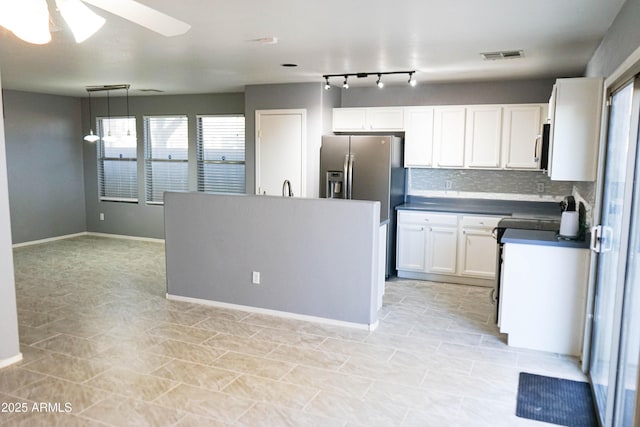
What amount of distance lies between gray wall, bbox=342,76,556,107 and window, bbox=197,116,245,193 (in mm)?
1978

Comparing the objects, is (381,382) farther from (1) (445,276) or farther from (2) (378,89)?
(2) (378,89)

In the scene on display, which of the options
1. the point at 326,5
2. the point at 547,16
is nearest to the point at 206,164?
the point at 326,5

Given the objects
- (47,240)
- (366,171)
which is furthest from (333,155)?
(47,240)

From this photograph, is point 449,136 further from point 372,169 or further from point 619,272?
point 619,272

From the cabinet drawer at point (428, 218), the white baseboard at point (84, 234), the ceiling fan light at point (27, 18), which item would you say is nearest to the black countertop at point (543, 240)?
the cabinet drawer at point (428, 218)

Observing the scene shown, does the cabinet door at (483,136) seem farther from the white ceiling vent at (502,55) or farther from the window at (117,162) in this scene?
the window at (117,162)

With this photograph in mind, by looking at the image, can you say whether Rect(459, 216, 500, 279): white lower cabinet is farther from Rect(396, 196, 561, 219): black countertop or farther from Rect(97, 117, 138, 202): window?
Rect(97, 117, 138, 202): window

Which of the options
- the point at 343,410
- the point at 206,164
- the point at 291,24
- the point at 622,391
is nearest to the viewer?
the point at 622,391

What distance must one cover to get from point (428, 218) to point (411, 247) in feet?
1.36

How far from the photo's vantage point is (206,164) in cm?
791

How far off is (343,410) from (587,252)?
212cm

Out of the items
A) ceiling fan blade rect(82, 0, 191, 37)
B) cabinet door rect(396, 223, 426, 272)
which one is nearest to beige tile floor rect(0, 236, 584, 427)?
cabinet door rect(396, 223, 426, 272)

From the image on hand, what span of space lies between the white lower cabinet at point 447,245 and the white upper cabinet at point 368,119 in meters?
1.16

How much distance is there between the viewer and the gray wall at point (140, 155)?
7703 millimetres
